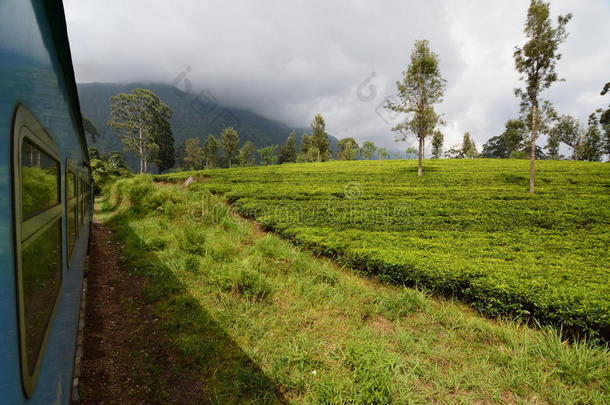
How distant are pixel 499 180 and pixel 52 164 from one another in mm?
20915

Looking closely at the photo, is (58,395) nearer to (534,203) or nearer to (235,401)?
(235,401)

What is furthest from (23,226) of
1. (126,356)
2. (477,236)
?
(477,236)

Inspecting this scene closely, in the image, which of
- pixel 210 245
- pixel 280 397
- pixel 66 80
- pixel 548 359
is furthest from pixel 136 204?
pixel 548 359

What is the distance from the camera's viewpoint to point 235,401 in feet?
10.3

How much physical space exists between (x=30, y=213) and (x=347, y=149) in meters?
67.4

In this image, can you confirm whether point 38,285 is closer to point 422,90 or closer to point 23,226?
point 23,226

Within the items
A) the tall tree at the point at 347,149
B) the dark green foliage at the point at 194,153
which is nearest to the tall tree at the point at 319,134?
the tall tree at the point at 347,149

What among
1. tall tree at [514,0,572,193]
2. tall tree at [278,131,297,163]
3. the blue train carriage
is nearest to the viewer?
the blue train carriage

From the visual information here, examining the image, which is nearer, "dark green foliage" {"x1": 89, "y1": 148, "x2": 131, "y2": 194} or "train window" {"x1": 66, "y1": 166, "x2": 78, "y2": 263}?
"train window" {"x1": 66, "y1": 166, "x2": 78, "y2": 263}

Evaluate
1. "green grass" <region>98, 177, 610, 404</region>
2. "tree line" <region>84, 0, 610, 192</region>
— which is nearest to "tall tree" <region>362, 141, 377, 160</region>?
"tree line" <region>84, 0, 610, 192</region>

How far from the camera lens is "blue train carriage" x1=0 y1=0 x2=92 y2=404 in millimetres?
854

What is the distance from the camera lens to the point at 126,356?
3.84 metres

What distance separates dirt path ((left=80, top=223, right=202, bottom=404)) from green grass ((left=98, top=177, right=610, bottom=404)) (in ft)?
0.64

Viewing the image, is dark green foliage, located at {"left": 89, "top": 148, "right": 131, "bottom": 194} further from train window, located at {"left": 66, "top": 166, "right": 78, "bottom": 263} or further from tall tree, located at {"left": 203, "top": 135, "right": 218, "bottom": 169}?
tall tree, located at {"left": 203, "top": 135, "right": 218, "bottom": 169}
